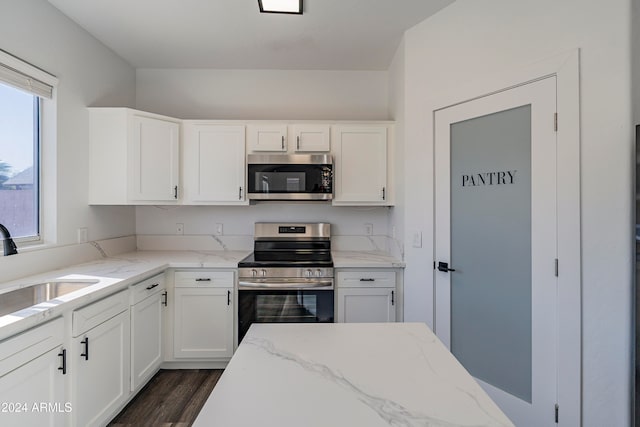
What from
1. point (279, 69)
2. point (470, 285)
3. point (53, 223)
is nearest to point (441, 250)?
point (470, 285)

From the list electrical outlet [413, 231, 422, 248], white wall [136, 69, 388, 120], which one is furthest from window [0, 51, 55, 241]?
electrical outlet [413, 231, 422, 248]

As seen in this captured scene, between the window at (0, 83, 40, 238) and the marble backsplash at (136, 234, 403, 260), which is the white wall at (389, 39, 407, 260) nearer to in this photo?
the marble backsplash at (136, 234, 403, 260)

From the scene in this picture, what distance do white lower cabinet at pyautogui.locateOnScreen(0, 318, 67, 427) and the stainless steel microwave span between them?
164cm

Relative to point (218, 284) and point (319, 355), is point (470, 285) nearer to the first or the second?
point (319, 355)

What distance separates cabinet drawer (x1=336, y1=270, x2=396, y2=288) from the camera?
2480mm

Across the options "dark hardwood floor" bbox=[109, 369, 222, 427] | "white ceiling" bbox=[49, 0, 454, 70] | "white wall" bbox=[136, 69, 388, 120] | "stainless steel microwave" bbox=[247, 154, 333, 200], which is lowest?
"dark hardwood floor" bbox=[109, 369, 222, 427]

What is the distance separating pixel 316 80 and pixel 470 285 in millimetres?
2376

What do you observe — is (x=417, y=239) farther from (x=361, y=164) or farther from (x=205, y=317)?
(x=205, y=317)

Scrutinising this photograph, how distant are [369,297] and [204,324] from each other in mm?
1381

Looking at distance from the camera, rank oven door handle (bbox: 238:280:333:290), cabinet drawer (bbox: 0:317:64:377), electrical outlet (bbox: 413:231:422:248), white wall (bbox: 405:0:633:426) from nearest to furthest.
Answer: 1. cabinet drawer (bbox: 0:317:64:377)
2. white wall (bbox: 405:0:633:426)
3. electrical outlet (bbox: 413:231:422:248)
4. oven door handle (bbox: 238:280:333:290)

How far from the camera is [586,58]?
4.91ft

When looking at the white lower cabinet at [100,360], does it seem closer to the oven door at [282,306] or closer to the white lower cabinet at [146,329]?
the white lower cabinet at [146,329]

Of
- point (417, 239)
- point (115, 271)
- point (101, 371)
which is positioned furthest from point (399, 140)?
point (101, 371)

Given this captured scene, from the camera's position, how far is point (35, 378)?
1.31 meters
